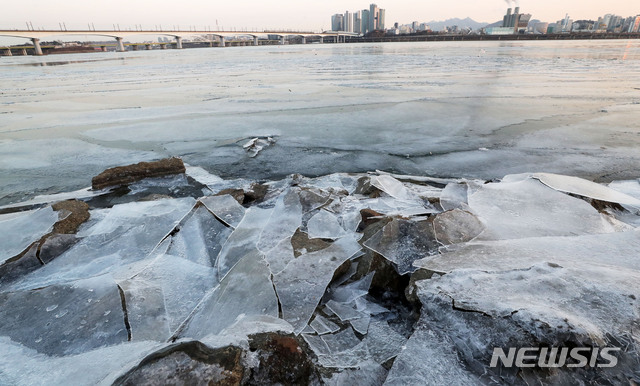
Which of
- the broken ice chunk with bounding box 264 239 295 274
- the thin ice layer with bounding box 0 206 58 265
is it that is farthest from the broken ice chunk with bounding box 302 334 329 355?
the thin ice layer with bounding box 0 206 58 265

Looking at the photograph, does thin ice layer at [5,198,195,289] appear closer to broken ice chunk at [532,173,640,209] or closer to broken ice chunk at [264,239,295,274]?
broken ice chunk at [264,239,295,274]

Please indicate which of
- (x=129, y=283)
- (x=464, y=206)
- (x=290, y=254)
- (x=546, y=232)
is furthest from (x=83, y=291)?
(x=546, y=232)

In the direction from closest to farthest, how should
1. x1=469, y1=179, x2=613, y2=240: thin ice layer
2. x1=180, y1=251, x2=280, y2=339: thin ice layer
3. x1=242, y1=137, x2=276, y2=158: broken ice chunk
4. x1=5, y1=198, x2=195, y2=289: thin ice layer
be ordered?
x1=180, y1=251, x2=280, y2=339: thin ice layer, x1=5, y1=198, x2=195, y2=289: thin ice layer, x1=469, y1=179, x2=613, y2=240: thin ice layer, x1=242, y1=137, x2=276, y2=158: broken ice chunk

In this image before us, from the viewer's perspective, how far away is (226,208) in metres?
2.44

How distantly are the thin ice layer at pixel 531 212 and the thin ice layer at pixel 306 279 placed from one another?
0.87m

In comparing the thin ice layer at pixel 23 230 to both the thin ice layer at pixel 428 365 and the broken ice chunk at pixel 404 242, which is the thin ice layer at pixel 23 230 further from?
the thin ice layer at pixel 428 365

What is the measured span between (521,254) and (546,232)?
508 millimetres

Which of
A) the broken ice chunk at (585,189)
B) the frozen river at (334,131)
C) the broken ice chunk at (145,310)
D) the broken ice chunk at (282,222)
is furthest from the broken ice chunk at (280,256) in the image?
the broken ice chunk at (585,189)

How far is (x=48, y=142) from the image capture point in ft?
15.4

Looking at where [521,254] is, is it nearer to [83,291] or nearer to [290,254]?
[290,254]

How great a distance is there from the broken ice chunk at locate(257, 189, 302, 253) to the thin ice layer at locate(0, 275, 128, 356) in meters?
0.82

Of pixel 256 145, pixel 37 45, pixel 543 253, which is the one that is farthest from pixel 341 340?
pixel 37 45

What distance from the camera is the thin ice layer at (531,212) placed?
6.33ft

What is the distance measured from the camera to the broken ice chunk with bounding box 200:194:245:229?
91.8 inches
